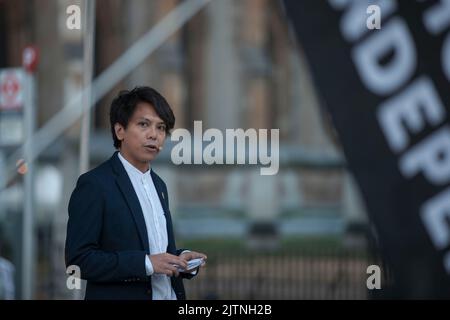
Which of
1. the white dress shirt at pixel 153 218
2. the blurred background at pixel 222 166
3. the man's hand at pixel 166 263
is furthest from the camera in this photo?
the blurred background at pixel 222 166

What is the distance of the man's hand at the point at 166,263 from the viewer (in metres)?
3.66

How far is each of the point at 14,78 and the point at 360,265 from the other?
676 cm

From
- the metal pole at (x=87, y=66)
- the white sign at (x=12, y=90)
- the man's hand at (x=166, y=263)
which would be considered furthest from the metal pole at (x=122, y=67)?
the man's hand at (x=166, y=263)

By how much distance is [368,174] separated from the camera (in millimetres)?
6410

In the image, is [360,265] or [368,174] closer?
[368,174]

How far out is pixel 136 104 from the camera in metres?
3.81

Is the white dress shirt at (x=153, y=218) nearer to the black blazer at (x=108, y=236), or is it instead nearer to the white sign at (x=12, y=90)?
the black blazer at (x=108, y=236)

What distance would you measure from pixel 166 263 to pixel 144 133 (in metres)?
0.46

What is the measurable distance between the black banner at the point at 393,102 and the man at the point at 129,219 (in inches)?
104

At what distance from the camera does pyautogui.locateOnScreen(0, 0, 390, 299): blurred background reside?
1509cm

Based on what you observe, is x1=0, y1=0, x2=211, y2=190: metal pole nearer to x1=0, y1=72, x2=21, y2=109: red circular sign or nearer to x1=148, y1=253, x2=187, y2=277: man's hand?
x1=0, y1=72, x2=21, y2=109: red circular sign

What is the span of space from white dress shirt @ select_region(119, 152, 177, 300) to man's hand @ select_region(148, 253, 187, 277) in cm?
9
